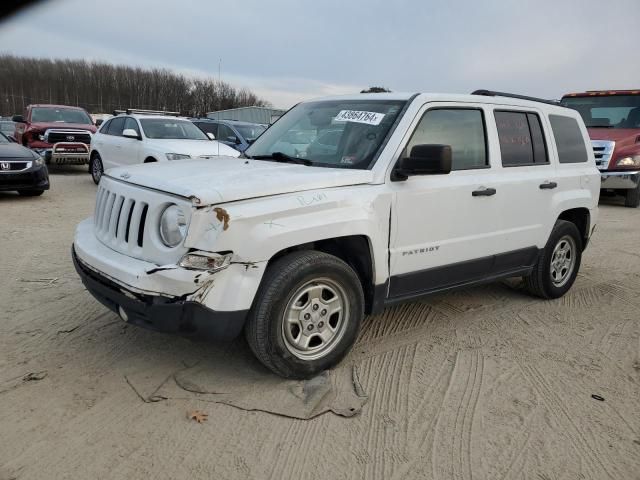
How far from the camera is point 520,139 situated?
4.64m

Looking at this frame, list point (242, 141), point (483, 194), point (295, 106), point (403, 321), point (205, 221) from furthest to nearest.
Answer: point (242, 141)
point (295, 106)
point (403, 321)
point (483, 194)
point (205, 221)

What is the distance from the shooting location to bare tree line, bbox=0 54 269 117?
129 feet

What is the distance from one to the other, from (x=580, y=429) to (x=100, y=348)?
3.16 meters

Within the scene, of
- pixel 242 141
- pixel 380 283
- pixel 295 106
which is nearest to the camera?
pixel 380 283

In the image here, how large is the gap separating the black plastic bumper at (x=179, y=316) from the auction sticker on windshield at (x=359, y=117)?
1.77m

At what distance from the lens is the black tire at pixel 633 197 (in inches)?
476

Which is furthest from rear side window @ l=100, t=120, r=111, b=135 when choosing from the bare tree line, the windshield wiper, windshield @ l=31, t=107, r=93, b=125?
the bare tree line

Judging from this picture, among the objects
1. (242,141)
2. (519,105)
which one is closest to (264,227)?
(519,105)

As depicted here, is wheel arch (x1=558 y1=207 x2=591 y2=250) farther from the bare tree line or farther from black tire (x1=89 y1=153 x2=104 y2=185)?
the bare tree line

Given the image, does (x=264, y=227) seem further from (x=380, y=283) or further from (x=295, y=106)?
(x=295, y=106)

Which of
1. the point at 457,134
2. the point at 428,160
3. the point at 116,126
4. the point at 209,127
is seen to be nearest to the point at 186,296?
the point at 428,160

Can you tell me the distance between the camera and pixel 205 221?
2.90 metres

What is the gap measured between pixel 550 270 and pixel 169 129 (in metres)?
8.44

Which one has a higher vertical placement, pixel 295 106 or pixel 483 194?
pixel 295 106
